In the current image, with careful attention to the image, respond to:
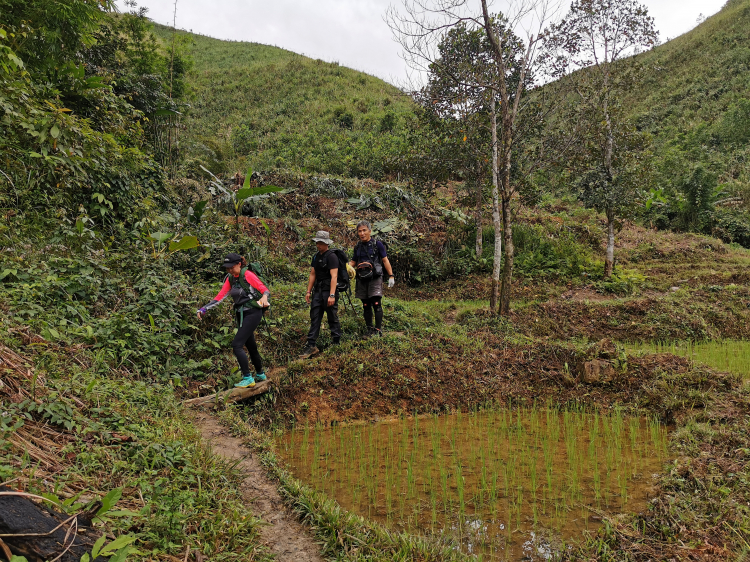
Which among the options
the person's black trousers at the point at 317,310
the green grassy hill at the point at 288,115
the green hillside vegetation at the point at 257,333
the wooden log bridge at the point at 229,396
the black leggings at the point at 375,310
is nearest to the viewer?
the green hillside vegetation at the point at 257,333

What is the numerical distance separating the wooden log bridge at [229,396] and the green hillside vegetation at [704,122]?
13897 mm

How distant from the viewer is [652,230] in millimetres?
18234

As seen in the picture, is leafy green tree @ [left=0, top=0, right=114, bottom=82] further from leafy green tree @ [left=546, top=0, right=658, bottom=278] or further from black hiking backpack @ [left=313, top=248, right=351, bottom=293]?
leafy green tree @ [left=546, top=0, right=658, bottom=278]

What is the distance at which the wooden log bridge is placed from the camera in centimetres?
513

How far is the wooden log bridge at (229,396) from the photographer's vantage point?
5133 mm

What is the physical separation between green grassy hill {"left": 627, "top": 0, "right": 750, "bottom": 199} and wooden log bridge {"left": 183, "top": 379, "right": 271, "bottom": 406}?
1415cm

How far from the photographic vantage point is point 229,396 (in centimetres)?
528

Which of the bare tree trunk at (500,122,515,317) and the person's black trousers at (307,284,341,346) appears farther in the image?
the bare tree trunk at (500,122,515,317)

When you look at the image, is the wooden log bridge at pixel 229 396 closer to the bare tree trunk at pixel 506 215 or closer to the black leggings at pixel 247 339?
the black leggings at pixel 247 339

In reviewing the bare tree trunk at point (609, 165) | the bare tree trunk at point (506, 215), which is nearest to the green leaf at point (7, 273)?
the bare tree trunk at point (506, 215)

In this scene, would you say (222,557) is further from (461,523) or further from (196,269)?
(196,269)

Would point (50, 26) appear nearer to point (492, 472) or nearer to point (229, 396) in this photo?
point (229, 396)


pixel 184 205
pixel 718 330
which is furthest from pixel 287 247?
pixel 718 330

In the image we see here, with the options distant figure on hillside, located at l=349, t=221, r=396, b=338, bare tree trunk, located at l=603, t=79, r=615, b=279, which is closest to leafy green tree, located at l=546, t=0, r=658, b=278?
bare tree trunk, located at l=603, t=79, r=615, b=279
